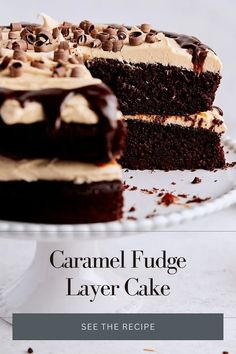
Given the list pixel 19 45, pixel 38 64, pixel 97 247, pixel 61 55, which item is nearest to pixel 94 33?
pixel 19 45

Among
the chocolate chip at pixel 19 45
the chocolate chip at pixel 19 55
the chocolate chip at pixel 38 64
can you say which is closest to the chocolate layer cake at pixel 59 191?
the chocolate chip at pixel 38 64

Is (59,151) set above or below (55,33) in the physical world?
below

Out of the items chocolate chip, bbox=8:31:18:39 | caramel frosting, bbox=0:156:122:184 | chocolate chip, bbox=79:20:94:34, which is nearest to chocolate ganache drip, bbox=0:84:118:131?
caramel frosting, bbox=0:156:122:184

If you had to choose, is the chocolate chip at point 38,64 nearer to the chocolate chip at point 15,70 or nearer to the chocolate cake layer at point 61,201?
the chocolate chip at point 15,70

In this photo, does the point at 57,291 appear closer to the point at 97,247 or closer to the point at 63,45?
the point at 97,247

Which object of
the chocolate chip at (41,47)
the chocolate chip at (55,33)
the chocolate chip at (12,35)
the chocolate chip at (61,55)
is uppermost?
the chocolate chip at (55,33)

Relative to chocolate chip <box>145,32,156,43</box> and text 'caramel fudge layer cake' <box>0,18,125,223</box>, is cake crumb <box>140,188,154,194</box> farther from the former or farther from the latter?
chocolate chip <box>145,32,156,43</box>
